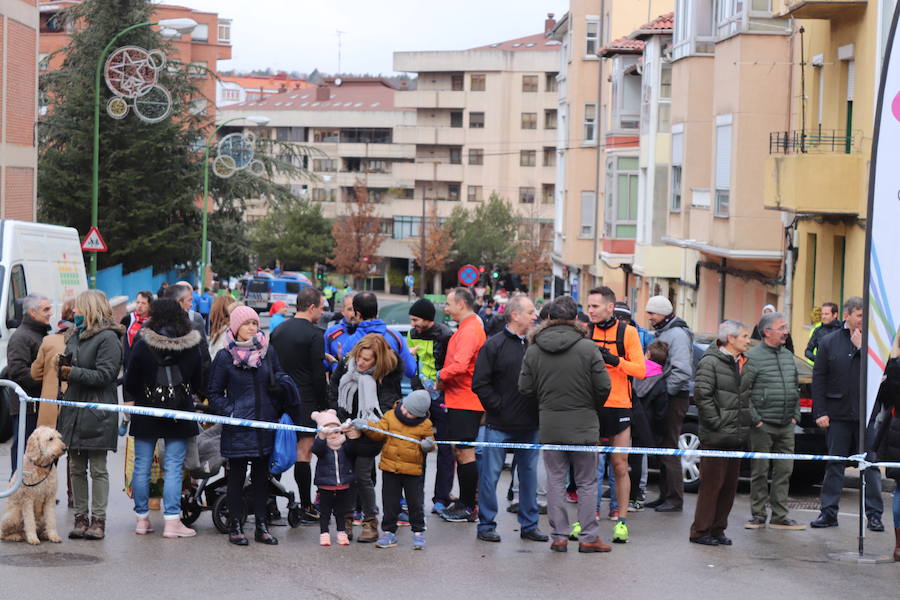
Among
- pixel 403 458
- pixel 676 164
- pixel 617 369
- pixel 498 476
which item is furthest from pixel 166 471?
pixel 676 164

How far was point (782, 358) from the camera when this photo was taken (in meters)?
11.5

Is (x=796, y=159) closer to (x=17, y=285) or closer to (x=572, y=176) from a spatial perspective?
(x=17, y=285)

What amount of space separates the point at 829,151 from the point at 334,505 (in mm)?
15298

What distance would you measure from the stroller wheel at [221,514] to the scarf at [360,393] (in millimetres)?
1202

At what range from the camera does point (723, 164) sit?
28984mm

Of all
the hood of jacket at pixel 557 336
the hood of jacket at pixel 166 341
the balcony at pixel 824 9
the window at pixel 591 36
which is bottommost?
the hood of jacket at pixel 166 341

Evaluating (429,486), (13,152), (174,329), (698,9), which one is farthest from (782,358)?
(13,152)

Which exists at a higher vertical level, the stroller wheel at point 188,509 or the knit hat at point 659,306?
the knit hat at point 659,306

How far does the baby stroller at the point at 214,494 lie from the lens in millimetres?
10602

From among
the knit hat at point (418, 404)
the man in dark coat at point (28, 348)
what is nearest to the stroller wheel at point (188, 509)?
the man in dark coat at point (28, 348)

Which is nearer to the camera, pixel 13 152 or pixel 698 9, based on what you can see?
pixel 698 9

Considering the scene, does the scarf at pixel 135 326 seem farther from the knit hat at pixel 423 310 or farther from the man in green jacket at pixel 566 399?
the man in green jacket at pixel 566 399

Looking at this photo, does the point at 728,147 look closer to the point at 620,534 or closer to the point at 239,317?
the point at 620,534

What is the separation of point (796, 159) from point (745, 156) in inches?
Answer: 219
